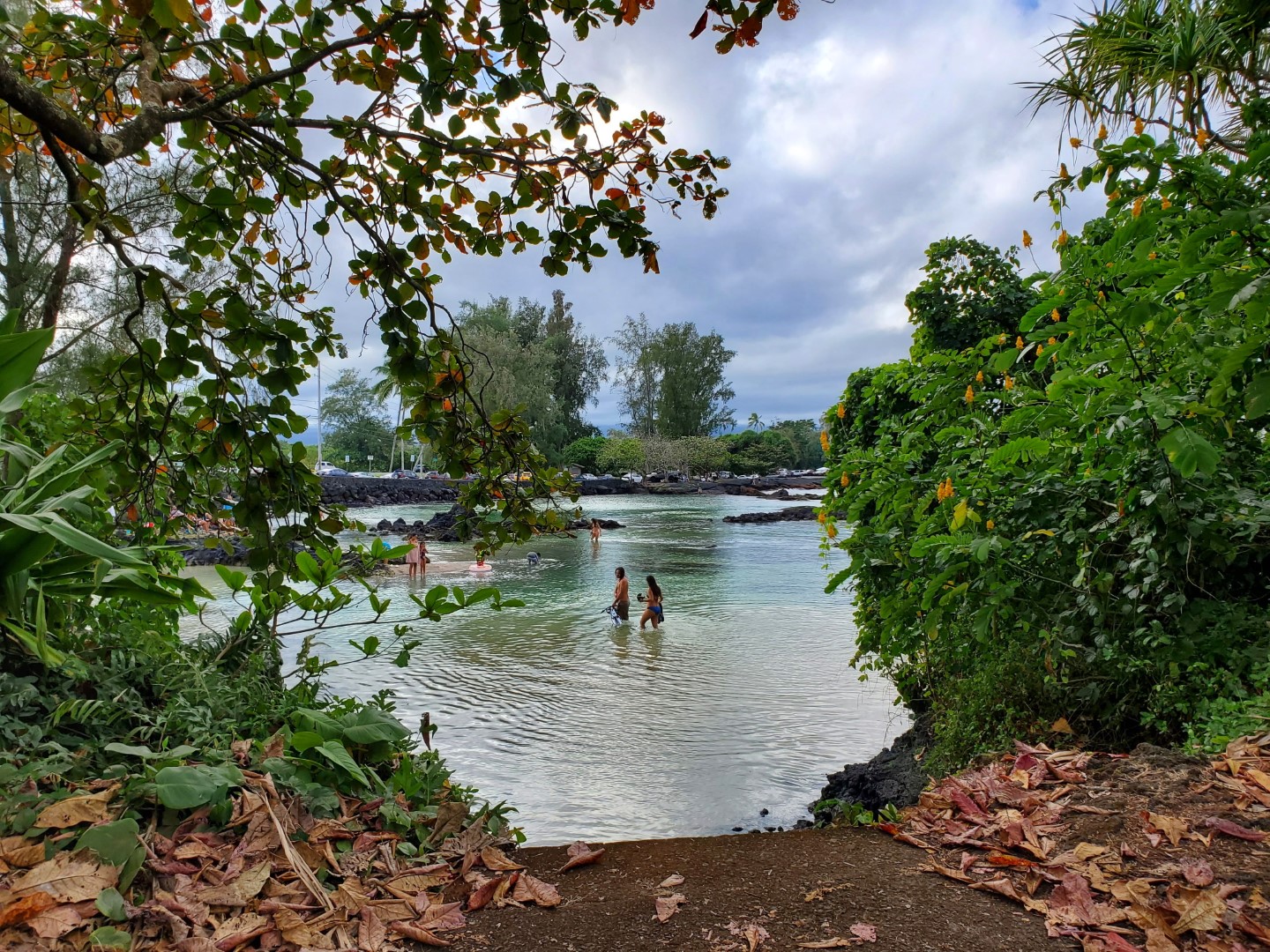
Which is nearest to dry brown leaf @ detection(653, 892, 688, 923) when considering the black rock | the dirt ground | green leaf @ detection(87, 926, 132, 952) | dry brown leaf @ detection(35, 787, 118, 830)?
the dirt ground

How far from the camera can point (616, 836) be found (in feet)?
15.1

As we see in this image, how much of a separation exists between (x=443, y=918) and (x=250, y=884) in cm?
52

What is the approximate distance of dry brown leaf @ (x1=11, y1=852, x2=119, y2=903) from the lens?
1719 millimetres

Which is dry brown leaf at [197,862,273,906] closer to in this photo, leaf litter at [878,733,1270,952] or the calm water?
leaf litter at [878,733,1270,952]

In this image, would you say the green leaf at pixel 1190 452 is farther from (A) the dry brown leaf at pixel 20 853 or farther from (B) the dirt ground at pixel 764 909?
(A) the dry brown leaf at pixel 20 853

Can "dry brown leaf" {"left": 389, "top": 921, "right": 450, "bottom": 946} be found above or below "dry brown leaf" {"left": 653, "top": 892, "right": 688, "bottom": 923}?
above

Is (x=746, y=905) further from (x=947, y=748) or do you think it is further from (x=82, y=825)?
(x=947, y=748)

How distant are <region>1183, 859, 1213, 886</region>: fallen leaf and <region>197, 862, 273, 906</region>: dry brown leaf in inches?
99.2

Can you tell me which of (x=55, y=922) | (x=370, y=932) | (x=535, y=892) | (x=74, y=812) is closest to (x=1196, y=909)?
(x=535, y=892)

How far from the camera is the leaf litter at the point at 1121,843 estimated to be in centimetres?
191

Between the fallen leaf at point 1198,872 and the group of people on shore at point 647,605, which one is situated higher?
the fallen leaf at point 1198,872

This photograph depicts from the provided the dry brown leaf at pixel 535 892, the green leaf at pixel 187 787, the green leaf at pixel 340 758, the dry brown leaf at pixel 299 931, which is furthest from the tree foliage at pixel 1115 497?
the green leaf at pixel 187 787

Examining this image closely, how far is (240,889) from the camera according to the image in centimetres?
200

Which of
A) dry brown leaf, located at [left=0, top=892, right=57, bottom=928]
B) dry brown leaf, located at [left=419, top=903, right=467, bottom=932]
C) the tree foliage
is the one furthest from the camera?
the tree foliage
